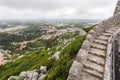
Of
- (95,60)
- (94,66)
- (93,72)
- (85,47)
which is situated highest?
(85,47)

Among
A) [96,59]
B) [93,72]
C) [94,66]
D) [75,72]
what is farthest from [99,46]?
[75,72]

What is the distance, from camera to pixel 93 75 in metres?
8.14

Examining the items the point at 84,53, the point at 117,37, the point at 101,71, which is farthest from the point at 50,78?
the point at 117,37

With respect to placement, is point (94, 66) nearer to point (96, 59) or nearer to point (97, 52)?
point (96, 59)

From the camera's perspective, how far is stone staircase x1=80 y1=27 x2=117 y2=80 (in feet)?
26.5

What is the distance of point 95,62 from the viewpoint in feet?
29.6

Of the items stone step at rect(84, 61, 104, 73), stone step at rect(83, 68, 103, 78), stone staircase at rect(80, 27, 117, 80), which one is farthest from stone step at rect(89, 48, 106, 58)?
stone step at rect(83, 68, 103, 78)

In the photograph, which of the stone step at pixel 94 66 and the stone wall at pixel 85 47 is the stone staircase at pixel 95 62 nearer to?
the stone step at pixel 94 66

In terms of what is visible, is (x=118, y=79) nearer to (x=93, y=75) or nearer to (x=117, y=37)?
A: (x=93, y=75)

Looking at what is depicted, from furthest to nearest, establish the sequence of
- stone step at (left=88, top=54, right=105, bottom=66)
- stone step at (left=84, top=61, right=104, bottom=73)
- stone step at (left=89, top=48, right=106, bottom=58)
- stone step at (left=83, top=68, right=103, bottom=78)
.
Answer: stone step at (left=89, top=48, right=106, bottom=58)
stone step at (left=88, top=54, right=105, bottom=66)
stone step at (left=84, top=61, right=104, bottom=73)
stone step at (left=83, top=68, right=103, bottom=78)

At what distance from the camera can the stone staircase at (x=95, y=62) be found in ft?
26.5

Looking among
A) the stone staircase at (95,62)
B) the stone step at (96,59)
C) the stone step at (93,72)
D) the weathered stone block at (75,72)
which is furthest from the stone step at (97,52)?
the weathered stone block at (75,72)

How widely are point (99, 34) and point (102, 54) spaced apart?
3.37 metres

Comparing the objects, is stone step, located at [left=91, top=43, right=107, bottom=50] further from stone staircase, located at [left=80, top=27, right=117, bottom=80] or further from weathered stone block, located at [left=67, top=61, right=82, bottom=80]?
weathered stone block, located at [left=67, top=61, right=82, bottom=80]
